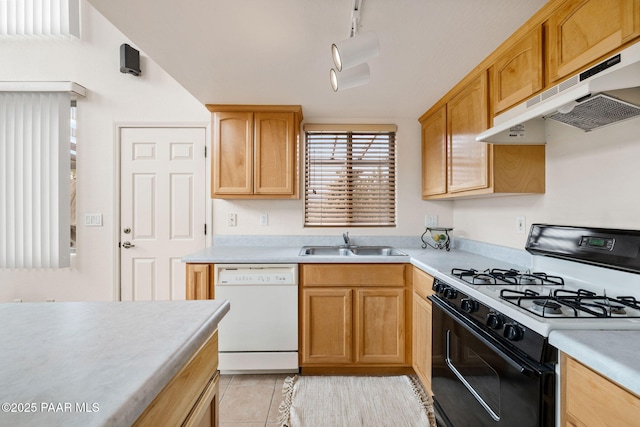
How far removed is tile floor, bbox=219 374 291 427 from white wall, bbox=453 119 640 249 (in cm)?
191

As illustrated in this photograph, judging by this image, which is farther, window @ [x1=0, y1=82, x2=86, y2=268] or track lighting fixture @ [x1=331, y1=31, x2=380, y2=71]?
window @ [x1=0, y1=82, x2=86, y2=268]

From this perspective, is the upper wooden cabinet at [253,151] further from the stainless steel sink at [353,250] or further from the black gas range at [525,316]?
the black gas range at [525,316]

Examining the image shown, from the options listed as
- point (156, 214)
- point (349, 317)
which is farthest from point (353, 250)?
point (156, 214)

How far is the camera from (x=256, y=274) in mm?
2129

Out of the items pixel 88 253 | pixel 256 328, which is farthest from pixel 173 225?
pixel 256 328

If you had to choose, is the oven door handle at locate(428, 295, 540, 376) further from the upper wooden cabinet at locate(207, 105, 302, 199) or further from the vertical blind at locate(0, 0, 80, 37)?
the vertical blind at locate(0, 0, 80, 37)

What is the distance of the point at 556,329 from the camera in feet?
2.87

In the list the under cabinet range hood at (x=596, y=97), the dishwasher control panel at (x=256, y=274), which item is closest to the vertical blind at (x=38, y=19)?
the dishwasher control panel at (x=256, y=274)

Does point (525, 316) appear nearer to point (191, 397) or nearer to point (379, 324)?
point (191, 397)

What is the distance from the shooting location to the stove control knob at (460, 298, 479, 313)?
49.9 inches

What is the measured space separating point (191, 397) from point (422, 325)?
1.59m

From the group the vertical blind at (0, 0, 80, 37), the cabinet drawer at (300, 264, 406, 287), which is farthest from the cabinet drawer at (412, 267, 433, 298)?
the vertical blind at (0, 0, 80, 37)

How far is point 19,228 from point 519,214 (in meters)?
4.20

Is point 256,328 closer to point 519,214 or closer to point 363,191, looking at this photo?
point 363,191
